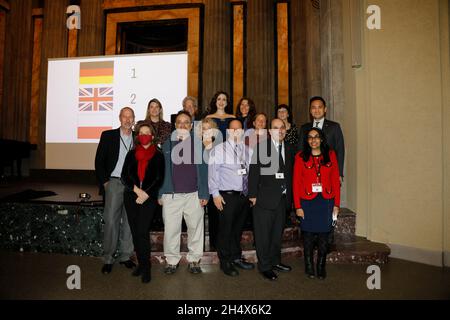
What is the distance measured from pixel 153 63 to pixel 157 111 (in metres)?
2.28

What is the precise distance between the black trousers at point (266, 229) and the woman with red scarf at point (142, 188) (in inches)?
40.5

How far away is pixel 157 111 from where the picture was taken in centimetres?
329

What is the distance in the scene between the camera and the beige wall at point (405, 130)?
3229mm

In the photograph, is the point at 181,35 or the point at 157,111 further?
the point at 181,35

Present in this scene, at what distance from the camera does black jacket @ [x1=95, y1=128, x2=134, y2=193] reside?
2882 mm

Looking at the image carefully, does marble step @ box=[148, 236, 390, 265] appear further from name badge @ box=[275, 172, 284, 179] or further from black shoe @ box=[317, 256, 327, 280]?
name badge @ box=[275, 172, 284, 179]

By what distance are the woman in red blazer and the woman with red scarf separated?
4.53 feet

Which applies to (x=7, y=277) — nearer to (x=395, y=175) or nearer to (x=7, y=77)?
(x=395, y=175)

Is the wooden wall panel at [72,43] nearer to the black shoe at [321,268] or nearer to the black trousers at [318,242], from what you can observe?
the black trousers at [318,242]

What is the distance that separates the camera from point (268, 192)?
8.98ft

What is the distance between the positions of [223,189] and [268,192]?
17.4 inches

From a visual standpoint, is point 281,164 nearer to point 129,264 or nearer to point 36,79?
point 129,264

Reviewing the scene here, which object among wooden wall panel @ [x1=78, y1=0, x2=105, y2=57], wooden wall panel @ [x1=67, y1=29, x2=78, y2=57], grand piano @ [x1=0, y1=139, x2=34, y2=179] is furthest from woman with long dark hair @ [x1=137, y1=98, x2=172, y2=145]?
wooden wall panel @ [x1=67, y1=29, x2=78, y2=57]
